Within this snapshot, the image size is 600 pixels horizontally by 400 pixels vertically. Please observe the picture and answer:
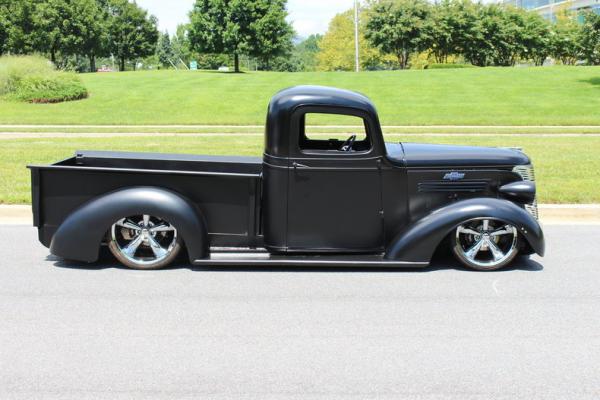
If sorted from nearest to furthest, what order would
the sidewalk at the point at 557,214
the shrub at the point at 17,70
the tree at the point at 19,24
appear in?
1. the sidewalk at the point at 557,214
2. the shrub at the point at 17,70
3. the tree at the point at 19,24

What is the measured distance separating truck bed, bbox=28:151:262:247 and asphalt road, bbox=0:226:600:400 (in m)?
0.40

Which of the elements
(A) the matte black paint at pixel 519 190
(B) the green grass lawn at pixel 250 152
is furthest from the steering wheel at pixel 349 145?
(B) the green grass lawn at pixel 250 152

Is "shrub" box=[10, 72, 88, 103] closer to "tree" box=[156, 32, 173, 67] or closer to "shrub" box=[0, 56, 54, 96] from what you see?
"shrub" box=[0, 56, 54, 96]

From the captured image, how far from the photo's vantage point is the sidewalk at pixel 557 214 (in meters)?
8.27

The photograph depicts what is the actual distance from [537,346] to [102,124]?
20272mm

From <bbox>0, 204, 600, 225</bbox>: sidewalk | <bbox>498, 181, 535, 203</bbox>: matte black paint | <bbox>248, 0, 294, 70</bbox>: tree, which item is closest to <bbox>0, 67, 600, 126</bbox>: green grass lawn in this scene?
<bbox>248, 0, 294, 70</bbox>: tree

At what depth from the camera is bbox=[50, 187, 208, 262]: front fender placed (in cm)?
589

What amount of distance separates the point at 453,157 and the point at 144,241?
2.88m

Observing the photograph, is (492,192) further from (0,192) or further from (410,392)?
(0,192)

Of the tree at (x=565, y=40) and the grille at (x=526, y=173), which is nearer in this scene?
the grille at (x=526, y=173)

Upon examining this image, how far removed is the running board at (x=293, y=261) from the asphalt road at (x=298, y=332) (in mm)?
121

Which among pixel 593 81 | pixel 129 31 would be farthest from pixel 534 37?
pixel 129 31

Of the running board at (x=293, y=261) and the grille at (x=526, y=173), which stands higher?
the grille at (x=526, y=173)

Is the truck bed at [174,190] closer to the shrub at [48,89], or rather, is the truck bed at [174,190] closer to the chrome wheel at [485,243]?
the chrome wheel at [485,243]
